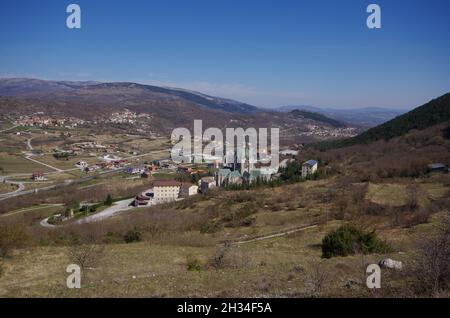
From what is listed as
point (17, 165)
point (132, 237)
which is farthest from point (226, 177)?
point (17, 165)

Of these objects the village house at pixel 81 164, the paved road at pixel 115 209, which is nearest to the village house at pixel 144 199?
the paved road at pixel 115 209

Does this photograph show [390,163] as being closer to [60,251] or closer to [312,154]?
[312,154]

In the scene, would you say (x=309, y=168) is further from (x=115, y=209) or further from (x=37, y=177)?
(x=37, y=177)

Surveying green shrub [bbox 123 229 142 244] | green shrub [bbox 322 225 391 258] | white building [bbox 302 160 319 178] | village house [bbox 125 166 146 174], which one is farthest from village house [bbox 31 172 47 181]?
green shrub [bbox 322 225 391 258]

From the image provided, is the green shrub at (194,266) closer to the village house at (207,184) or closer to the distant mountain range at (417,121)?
the village house at (207,184)

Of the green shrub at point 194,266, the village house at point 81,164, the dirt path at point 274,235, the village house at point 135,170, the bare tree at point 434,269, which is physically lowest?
the village house at point 135,170

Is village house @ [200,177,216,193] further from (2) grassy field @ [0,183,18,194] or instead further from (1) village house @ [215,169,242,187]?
(2) grassy field @ [0,183,18,194]

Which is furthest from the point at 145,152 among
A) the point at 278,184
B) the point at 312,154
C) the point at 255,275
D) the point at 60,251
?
the point at 255,275
